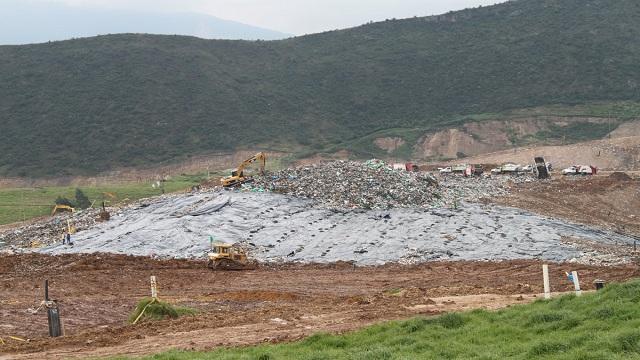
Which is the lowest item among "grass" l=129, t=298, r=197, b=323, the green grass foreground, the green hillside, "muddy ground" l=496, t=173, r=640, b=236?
"muddy ground" l=496, t=173, r=640, b=236

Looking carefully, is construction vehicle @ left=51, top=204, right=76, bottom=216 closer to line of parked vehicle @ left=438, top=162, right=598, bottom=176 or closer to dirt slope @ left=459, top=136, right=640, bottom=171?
line of parked vehicle @ left=438, top=162, right=598, bottom=176

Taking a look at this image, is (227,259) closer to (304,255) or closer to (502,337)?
(304,255)

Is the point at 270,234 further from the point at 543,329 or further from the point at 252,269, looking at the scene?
the point at 543,329

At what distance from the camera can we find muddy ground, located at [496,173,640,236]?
112 feet

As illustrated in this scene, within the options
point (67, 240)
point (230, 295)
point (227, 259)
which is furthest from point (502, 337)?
point (67, 240)

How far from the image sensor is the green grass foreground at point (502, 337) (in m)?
8.66

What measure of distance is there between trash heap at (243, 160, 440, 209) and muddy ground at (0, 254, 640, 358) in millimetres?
8003

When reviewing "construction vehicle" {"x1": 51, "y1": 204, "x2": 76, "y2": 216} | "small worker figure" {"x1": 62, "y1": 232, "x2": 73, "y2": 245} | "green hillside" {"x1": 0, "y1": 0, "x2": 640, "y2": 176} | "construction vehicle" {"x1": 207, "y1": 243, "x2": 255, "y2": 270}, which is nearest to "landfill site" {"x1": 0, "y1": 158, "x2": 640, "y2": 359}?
"construction vehicle" {"x1": 207, "y1": 243, "x2": 255, "y2": 270}

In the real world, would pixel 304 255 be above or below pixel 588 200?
above

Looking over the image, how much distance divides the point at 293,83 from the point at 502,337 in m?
84.9

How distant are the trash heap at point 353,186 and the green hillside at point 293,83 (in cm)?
3700

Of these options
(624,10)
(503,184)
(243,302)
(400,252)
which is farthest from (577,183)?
(624,10)

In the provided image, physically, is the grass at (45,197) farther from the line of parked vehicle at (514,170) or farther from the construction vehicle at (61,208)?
the line of parked vehicle at (514,170)

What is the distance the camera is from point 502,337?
9922 millimetres
